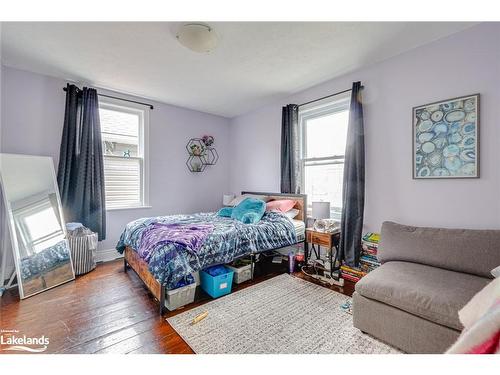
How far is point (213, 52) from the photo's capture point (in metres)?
2.34

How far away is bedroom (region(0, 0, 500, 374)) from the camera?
1672 millimetres

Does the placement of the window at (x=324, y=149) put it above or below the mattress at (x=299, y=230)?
above

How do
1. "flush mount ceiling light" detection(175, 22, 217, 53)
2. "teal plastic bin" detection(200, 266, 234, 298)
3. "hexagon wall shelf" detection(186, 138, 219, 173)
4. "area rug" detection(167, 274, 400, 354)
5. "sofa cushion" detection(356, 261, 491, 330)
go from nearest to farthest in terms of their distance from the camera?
"sofa cushion" detection(356, 261, 491, 330), "area rug" detection(167, 274, 400, 354), "flush mount ceiling light" detection(175, 22, 217, 53), "teal plastic bin" detection(200, 266, 234, 298), "hexagon wall shelf" detection(186, 138, 219, 173)

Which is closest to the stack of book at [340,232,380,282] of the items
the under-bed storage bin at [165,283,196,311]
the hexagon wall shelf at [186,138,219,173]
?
the under-bed storage bin at [165,283,196,311]

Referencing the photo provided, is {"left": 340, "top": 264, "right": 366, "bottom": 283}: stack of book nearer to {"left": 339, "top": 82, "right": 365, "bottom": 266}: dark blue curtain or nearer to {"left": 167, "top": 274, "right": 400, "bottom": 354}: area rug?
{"left": 339, "top": 82, "right": 365, "bottom": 266}: dark blue curtain

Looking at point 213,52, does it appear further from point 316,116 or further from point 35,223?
point 35,223

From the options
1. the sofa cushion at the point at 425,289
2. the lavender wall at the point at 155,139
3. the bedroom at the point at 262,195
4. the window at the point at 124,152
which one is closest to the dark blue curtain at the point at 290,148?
the bedroom at the point at 262,195

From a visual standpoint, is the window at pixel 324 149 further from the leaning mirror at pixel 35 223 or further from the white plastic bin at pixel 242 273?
the leaning mirror at pixel 35 223

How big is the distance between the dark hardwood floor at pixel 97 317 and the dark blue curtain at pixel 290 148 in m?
1.56

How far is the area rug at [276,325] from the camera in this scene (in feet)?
5.13

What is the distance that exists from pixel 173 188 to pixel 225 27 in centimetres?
279

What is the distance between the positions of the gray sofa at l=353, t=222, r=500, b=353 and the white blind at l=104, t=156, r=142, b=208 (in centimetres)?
343

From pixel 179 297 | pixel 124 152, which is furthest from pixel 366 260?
pixel 124 152
